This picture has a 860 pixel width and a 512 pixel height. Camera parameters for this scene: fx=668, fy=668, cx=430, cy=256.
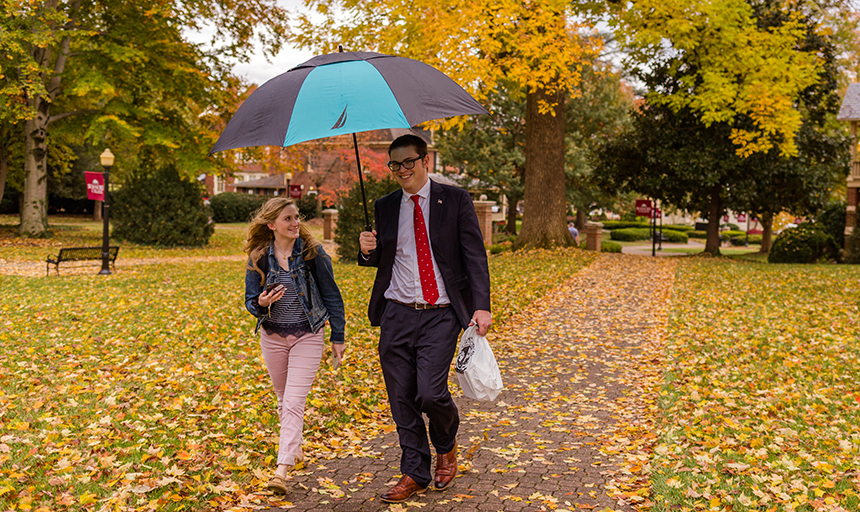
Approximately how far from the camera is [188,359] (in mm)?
7559

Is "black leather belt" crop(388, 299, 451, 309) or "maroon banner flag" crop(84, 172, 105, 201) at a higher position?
"maroon banner flag" crop(84, 172, 105, 201)

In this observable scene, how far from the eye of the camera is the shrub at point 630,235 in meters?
46.9

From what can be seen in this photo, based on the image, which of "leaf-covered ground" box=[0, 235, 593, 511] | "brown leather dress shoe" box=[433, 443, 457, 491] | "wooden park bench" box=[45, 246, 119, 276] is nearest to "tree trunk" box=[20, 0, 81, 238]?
"wooden park bench" box=[45, 246, 119, 276]

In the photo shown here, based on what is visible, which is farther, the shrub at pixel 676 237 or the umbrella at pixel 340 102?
→ the shrub at pixel 676 237

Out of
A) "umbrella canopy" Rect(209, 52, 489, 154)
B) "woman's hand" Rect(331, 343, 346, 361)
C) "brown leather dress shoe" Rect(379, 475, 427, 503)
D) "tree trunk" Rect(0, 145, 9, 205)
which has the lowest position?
"brown leather dress shoe" Rect(379, 475, 427, 503)

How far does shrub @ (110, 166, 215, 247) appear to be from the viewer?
24.6m

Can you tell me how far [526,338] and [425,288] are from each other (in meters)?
5.79

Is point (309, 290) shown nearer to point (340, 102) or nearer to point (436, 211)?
point (436, 211)

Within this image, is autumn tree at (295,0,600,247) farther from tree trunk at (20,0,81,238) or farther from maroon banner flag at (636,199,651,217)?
tree trunk at (20,0,81,238)

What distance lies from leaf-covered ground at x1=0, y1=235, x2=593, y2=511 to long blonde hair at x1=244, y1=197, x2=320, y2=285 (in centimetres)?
148

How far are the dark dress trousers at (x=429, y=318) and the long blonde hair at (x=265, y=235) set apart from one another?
15.3 inches

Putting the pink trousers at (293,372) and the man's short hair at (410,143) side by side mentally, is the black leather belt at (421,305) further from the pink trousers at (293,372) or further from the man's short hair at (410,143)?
the man's short hair at (410,143)

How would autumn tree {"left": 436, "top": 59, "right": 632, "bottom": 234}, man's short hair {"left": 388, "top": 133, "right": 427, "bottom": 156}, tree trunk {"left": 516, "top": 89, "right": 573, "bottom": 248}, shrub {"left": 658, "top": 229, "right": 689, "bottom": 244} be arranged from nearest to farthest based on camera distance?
1. man's short hair {"left": 388, "top": 133, "right": 427, "bottom": 156}
2. tree trunk {"left": 516, "top": 89, "right": 573, "bottom": 248}
3. autumn tree {"left": 436, "top": 59, "right": 632, "bottom": 234}
4. shrub {"left": 658, "top": 229, "right": 689, "bottom": 244}

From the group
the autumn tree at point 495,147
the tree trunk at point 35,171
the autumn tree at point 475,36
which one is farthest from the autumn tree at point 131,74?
the autumn tree at point 495,147
